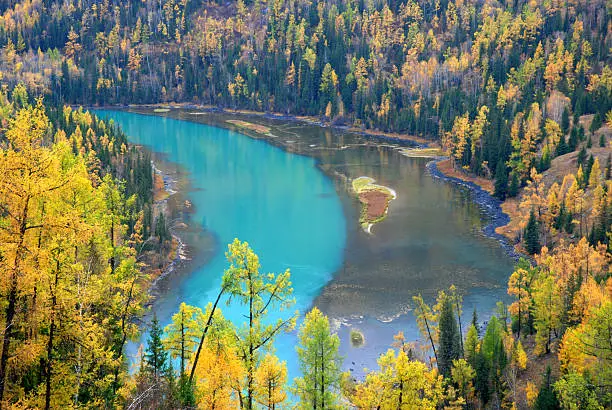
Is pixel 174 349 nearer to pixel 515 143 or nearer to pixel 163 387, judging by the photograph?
pixel 163 387

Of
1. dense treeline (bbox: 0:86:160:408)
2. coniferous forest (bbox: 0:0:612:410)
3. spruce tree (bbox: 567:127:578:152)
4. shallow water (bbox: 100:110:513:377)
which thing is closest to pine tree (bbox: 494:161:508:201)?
coniferous forest (bbox: 0:0:612:410)

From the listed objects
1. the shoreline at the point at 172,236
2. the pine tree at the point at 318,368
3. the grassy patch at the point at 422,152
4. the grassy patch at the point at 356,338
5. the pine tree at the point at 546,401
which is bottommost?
the grassy patch at the point at 356,338

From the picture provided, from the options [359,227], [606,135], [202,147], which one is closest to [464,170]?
[606,135]

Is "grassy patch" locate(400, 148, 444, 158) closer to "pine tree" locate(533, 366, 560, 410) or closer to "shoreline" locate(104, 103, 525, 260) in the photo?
"shoreline" locate(104, 103, 525, 260)

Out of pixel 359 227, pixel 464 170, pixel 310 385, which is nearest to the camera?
pixel 310 385

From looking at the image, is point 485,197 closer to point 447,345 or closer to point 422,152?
point 422,152

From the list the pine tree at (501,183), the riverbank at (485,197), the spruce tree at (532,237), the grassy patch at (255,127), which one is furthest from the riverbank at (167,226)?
the pine tree at (501,183)

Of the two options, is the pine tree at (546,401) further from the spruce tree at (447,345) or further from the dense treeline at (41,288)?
the dense treeline at (41,288)

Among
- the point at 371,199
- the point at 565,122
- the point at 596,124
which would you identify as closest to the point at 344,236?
the point at 371,199

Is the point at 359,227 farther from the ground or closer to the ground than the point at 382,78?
closer to the ground
